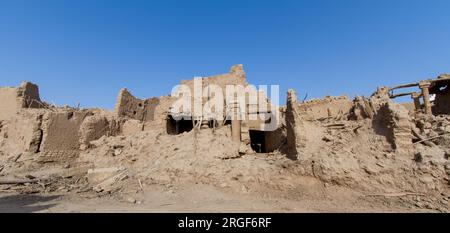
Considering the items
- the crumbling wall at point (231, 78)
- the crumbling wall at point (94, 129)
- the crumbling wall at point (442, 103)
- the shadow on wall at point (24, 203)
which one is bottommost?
the shadow on wall at point (24, 203)

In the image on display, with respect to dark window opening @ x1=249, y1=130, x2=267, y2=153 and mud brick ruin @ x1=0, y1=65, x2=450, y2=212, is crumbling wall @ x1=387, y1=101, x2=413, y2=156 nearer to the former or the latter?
mud brick ruin @ x1=0, y1=65, x2=450, y2=212

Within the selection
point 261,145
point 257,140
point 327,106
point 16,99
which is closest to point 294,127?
point 261,145

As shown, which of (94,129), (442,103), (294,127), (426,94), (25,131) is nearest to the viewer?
(294,127)

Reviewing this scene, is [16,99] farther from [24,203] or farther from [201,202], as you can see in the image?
[201,202]

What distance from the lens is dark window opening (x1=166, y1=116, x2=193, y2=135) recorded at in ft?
49.2

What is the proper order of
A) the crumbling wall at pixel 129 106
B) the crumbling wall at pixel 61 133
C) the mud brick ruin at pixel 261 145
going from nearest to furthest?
the mud brick ruin at pixel 261 145, the crumbling wall at pixel 61 133, the crumbling wall at pixel 129 106

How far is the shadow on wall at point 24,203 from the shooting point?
7.20 metres

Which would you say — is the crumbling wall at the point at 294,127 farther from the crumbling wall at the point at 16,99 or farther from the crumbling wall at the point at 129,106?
the crumbling wall at the point at 16,99

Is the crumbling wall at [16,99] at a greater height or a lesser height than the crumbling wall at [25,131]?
greater

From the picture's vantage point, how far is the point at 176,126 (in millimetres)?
15703

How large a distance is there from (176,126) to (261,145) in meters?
5.27

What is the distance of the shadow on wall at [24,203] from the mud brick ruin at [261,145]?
165 cm

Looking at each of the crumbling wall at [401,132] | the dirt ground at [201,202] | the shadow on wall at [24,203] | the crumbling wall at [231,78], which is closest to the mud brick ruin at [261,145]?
the crumbling wall at [401,132]
